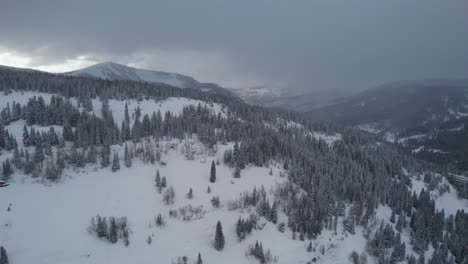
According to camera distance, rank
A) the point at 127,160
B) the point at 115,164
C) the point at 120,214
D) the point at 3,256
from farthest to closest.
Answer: the point at 127,160 → the point at 115,164 → the point at 120,214 → the point at 3,256

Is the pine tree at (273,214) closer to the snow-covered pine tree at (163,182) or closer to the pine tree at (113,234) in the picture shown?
the snow-covered pine tree at (163,182)

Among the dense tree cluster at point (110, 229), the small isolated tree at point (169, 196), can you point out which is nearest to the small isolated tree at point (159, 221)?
the dense tree cluster at point (110, 229)

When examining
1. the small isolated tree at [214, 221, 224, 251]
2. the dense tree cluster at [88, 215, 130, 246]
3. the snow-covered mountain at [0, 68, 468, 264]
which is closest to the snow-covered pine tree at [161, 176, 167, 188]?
the snow-covered mountain at [0, 68, 468, 264]

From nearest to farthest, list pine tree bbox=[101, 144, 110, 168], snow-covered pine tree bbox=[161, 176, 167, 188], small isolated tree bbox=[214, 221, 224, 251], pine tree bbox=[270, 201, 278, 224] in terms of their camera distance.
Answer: small isolated tree bbox=[214, 221, 224, 251] → pine tree bbox=[270, 201, 278, 224] → snow-covered pine tree bbox=[161, 176, 167, 188] → pine tree bbox=[101, 144, 110, 168]

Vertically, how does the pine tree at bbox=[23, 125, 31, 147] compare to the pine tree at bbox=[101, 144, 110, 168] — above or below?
above

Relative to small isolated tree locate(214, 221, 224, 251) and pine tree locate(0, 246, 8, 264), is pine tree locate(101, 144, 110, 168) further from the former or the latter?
small isolated tree locate(214, 221, 224, 251)

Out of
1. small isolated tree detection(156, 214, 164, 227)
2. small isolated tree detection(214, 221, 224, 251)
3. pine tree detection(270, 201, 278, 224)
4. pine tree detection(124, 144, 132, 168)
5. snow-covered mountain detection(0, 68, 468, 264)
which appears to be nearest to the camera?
snow-covered mountain detection(0, 68, 468, 264)

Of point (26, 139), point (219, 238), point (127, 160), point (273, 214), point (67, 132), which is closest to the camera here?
point (219, 238)

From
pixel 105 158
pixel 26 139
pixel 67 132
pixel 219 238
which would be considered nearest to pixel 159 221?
pixel 219 238

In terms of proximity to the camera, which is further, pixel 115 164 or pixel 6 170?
pixel 115 164

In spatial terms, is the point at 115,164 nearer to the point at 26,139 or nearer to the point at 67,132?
the point at 67,132

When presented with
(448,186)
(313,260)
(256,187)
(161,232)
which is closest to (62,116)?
(161,232)
